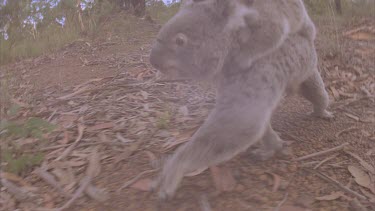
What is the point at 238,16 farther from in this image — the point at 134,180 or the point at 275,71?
the point at 134,180

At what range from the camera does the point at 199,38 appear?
2049mm

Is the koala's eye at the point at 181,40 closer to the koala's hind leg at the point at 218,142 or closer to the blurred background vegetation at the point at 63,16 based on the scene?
the koala's hind leg at the point at 218,142

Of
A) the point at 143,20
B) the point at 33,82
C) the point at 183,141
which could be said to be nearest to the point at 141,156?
the point at 183,141

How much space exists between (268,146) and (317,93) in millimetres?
627

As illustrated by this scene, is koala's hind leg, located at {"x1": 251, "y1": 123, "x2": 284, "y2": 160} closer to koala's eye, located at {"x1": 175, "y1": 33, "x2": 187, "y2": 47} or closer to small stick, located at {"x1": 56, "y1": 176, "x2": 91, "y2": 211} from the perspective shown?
koala's eye, located at {"x1": 175, "y1": 33, "x2": 187, "y2": 47}

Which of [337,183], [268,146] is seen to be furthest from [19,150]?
[337,183]

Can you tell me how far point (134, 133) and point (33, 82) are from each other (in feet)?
6.41

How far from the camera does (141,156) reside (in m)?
2.36

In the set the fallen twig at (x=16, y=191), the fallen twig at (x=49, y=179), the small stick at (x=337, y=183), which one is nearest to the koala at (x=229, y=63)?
the small stick at (x=337, y=183)

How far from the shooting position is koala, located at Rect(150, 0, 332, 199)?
1925 mm

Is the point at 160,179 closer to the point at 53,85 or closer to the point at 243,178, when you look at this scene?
the point at 243,178

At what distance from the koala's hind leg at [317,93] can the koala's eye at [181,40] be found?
982 millimetres

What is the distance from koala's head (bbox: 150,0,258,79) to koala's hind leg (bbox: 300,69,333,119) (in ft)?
2.79

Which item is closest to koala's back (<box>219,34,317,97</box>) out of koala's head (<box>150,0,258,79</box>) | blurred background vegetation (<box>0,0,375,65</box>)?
koala's head (<box>150,0,258,79</box>)
